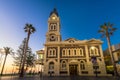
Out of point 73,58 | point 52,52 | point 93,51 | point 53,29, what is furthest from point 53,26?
point 93,51

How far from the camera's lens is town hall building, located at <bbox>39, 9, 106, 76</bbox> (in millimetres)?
30719

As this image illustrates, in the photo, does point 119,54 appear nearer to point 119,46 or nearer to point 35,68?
point 119,46

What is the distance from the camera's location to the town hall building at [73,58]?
1209 inches

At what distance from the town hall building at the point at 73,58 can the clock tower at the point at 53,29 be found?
377 cm

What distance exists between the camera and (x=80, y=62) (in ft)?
104

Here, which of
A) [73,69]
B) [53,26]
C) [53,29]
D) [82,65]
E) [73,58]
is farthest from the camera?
[53,26]

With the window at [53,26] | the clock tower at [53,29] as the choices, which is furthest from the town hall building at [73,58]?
the window at [53,26]

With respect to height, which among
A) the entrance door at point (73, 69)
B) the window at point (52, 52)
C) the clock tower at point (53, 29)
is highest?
the clock tower at point (53, 29)

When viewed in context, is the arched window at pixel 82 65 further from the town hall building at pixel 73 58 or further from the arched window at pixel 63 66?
the arched window at pixel 63 66

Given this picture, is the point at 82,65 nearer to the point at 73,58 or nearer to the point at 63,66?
the point at 73,58

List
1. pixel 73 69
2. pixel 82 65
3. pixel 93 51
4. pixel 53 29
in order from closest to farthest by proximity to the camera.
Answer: pixel 82 65 < pixel 73 69 < pixel 93 51 < pixel 53 29

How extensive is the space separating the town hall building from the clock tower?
12.4 feet

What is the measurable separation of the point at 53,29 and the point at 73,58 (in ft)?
47.9

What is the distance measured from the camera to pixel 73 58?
3238 cm
